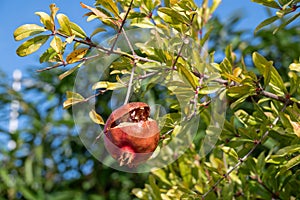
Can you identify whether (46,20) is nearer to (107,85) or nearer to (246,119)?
(107,85)

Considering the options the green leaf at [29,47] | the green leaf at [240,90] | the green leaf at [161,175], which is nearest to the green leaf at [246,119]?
the green leaf at [240,90]

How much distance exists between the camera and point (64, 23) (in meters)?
0.59

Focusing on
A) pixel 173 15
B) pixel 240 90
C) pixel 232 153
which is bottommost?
pixel 232 153

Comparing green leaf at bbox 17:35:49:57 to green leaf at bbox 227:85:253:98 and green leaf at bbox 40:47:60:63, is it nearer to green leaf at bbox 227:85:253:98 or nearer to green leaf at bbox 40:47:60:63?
green leaf at bbox 40:47:60:63

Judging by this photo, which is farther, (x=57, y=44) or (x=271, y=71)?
(x=271, y=71)

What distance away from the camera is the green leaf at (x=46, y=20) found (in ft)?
1.89

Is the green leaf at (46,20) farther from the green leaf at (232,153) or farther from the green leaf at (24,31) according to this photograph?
the green leaf at (232,153)

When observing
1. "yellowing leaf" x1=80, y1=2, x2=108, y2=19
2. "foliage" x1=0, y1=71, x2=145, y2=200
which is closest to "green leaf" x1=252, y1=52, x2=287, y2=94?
"yellowing leaf" x1=80, y1=2, x2=108, y2=19

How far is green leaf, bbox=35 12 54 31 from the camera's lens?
0.58m

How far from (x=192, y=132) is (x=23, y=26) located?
0.92 ft

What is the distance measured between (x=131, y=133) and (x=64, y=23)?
0.54 ft

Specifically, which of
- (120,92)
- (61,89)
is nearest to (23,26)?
(120,92)

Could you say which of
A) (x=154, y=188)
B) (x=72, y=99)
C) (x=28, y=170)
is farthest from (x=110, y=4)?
(x=28, y=170)

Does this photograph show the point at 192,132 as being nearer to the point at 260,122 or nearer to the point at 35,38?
the point at 260,122
